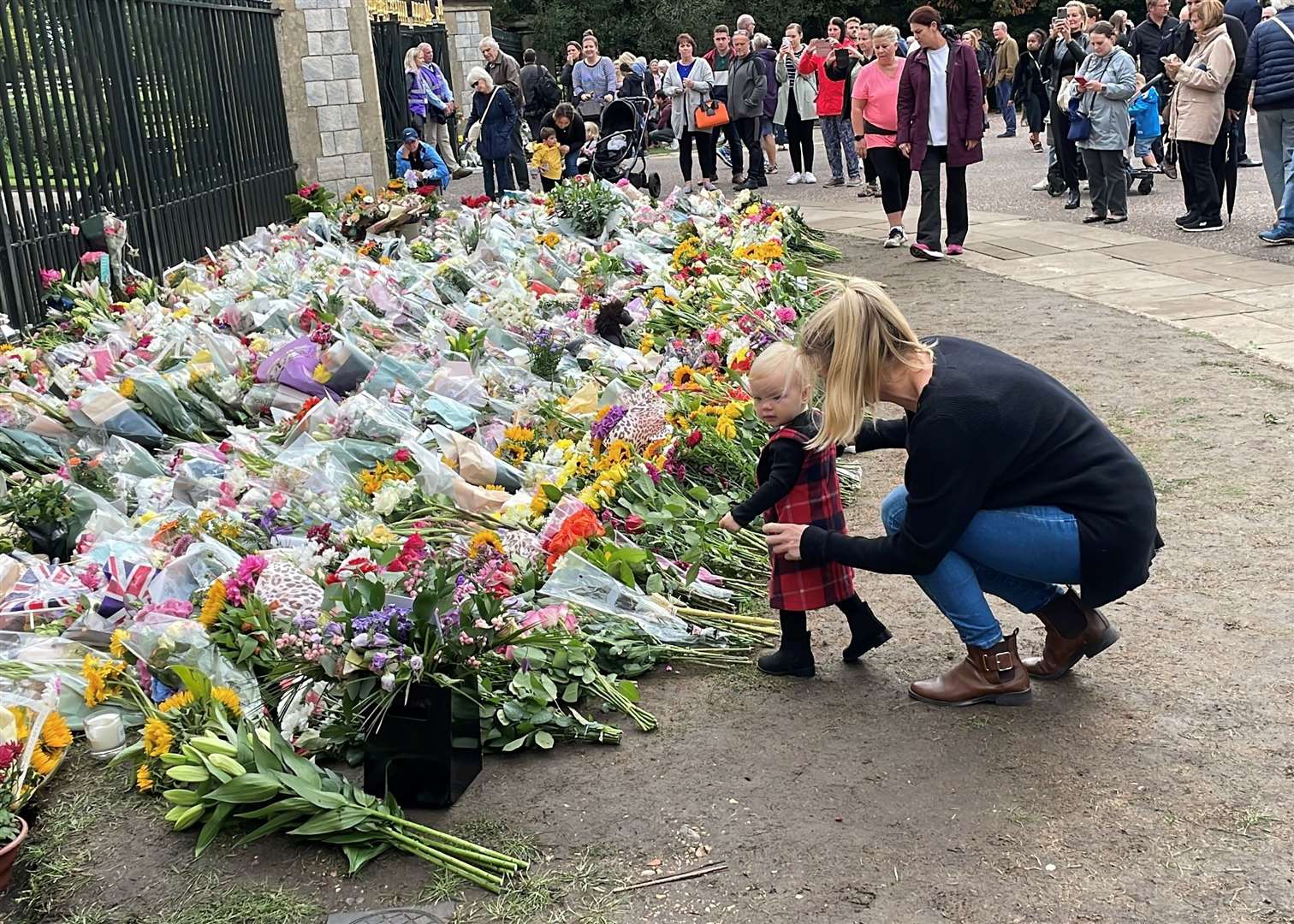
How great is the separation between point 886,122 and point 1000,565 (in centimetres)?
804

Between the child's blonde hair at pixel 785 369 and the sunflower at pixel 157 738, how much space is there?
5.91ft

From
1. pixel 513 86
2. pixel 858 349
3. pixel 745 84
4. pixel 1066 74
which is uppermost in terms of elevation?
pixel 513 86

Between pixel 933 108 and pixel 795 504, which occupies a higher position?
pixel 933 108

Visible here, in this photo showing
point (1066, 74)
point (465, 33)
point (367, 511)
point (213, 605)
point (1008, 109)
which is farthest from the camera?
point (465, 33)

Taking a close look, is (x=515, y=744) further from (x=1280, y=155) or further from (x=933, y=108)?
(x=1280, y=155)

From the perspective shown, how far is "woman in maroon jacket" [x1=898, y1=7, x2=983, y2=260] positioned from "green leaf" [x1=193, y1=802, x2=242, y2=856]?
825 cm

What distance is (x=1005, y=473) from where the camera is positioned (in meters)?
3.25

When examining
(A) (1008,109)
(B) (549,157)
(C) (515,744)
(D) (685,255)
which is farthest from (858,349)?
(A) (1008,109)

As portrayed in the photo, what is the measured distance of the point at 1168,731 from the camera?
10.9 feet

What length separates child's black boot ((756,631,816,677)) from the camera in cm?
374

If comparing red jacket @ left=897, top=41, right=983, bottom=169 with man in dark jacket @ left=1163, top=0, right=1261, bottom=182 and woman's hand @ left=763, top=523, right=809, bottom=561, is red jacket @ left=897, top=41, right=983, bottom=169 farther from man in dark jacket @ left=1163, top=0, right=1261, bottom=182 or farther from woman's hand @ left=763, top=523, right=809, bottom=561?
woman's hand @ left=763, top=523, right=809, bottom=561

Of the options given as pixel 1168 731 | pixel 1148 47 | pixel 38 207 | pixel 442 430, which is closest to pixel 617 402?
pixel 442 430

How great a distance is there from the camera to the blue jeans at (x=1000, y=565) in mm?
3291

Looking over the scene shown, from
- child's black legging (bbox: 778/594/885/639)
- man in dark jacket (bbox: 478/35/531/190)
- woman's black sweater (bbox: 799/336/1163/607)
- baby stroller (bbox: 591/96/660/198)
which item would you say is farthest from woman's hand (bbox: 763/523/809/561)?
man in dark jacket (bbox: 478/35/531/190)
